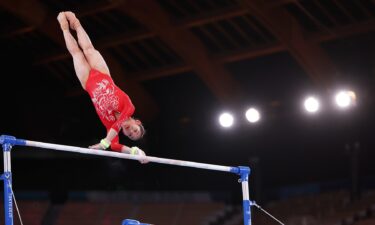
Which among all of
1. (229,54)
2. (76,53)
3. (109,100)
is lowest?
(109,100)

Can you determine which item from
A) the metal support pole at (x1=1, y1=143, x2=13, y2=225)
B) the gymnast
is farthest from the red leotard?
the metal support pole at (x1=1, y1=143, x2=13, y2=225)

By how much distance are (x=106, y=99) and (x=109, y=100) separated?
0.05 meters

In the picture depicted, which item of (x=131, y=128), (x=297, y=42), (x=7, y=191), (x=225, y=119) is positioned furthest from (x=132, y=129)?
(x=225, y=119)


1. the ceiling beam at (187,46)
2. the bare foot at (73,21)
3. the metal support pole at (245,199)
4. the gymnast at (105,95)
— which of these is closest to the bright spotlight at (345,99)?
the ceiling beam at (187,46)

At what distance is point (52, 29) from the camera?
64.1ft

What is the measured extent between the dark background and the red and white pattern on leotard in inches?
377

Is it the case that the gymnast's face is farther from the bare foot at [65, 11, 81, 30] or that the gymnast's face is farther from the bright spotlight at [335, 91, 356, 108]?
the bright spotlight at [335, 91, 356, 108]

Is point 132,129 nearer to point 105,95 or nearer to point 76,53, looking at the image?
point 105,95

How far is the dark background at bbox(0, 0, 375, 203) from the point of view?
18.9m

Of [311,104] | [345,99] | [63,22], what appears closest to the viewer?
[63,22]

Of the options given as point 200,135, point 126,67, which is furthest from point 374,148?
point 126,67

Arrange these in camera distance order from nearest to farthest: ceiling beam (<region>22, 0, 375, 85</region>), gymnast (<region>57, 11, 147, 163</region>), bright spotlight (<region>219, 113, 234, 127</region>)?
gymnast (<region>57, 11, 147, 163</region>) < ceiling beam (<region>22, 0, 375, 85</region>) < bright spotlight (<region>219, 113, 234, 127</region>)

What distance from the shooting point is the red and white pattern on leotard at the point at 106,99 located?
871 centimetres

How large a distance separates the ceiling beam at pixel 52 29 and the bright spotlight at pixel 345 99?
597 centimetres
